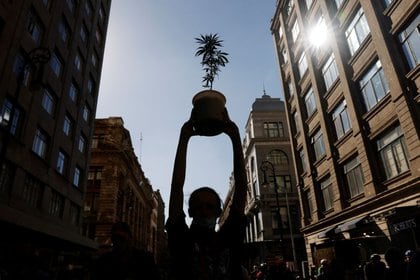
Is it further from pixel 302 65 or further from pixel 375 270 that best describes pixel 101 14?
pixel 375 270

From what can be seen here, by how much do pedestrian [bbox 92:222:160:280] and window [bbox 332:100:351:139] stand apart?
17330 mm

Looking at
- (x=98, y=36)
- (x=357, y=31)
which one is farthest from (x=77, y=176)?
(x=357, y=31)

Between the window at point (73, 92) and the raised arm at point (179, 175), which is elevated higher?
the window at point (73, 92)

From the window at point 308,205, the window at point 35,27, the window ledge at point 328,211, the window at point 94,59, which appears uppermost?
the window at point 94,59

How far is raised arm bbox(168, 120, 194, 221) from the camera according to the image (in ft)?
6.24

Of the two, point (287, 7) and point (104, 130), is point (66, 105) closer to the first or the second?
point (104, 130)

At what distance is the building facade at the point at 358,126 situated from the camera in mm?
12469

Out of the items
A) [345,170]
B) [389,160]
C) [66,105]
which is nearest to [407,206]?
[389,160]

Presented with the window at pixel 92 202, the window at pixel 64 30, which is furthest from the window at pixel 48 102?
the window at pixel 92 202

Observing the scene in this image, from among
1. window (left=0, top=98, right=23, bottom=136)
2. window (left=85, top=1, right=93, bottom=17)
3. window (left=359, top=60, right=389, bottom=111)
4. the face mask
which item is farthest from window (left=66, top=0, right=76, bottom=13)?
the face mask

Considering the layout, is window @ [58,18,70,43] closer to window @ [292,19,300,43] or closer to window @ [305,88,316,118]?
window @ [292,19,300,43]

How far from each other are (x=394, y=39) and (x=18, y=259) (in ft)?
52.3

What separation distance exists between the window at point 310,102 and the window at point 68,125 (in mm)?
19167

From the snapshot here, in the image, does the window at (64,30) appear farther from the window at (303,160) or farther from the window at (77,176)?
the window at (303,160)
